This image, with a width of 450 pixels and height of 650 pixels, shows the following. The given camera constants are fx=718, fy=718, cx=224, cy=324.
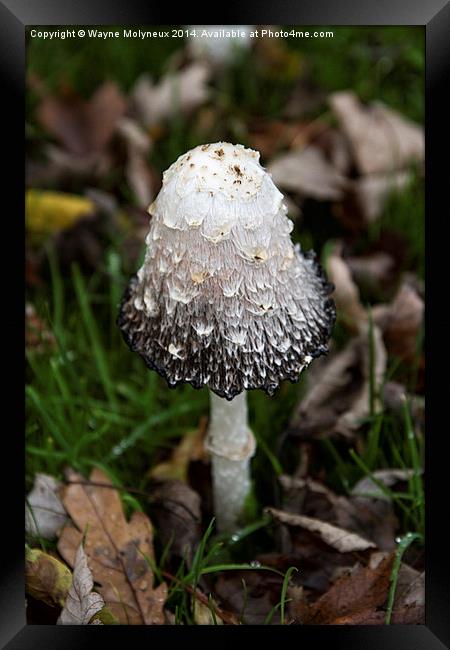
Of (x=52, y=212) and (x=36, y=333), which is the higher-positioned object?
(x=52, y=212)

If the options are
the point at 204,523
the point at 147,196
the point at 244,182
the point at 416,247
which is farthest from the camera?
the point at 147,196

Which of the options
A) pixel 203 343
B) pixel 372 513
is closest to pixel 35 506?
pixel 203 343

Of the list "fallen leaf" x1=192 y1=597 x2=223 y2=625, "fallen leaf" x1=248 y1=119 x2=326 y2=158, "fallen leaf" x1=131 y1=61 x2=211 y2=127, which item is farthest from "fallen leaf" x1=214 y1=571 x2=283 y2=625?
"fallen leaf" x1=131 y1=61 x2=211 y2=127

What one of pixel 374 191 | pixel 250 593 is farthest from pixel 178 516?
pixel 374 191

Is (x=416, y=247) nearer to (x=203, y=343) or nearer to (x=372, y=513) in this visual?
(x=372, y=513)

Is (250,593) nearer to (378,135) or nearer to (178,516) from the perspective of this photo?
(178,516)

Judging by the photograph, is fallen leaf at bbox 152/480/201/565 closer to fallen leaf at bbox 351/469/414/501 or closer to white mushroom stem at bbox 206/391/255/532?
white mushroom stem at bbox 206/391/255/532
